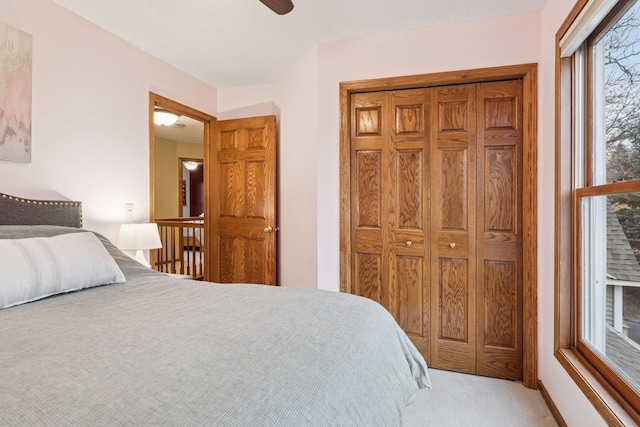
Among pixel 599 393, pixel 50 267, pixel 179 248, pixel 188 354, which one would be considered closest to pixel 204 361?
pixel 188 354

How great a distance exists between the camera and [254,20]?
237cm

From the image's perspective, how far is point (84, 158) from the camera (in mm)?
2316

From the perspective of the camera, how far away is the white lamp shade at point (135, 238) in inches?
94.9

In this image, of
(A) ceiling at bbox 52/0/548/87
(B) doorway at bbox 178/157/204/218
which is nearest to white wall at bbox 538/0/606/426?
(A) ceiling at bbox 52/0/548/87

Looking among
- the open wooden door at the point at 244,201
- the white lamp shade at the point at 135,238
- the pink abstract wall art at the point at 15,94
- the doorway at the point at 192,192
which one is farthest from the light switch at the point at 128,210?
the doorway at the point at 192,192

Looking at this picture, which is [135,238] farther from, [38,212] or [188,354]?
[188,354]

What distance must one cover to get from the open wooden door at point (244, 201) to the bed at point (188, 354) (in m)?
1.69

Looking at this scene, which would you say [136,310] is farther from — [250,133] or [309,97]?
[250,133]

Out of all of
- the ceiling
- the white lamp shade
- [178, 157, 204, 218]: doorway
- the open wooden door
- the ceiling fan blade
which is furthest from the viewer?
[178, 157, 204, 218]: doorway

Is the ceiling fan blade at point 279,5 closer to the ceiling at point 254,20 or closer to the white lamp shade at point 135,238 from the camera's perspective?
the ceiling at point 254,20

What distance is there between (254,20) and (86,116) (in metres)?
1.34

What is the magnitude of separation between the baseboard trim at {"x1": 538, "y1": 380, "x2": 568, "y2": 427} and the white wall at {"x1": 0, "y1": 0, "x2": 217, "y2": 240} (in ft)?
10.0

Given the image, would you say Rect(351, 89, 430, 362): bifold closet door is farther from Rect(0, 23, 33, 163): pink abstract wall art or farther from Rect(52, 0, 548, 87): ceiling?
Rect(0, 23, 33, 163): pink abstract wall art

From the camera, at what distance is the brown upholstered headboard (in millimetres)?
1815
